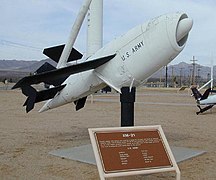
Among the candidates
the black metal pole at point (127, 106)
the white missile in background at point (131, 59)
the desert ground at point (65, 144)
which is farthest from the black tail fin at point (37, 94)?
the black metal pole at point (127, 106)

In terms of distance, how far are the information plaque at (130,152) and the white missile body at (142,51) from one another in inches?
90.3

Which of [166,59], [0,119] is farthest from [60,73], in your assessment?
[0,119]

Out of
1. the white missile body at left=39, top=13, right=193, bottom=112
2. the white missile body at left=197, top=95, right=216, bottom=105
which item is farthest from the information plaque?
the white missile body at left=197, top=95, right=216, bottom=105

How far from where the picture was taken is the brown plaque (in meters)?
4.55

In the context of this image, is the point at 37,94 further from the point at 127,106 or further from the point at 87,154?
the point at 127,106

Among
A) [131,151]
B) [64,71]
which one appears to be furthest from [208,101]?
[131,151]

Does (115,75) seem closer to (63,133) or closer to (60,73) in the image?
(60,73)

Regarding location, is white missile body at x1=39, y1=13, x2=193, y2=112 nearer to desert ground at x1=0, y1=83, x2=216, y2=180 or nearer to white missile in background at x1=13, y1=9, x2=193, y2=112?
white missile in background at x1=13, y1=9, x2=193, y2=112

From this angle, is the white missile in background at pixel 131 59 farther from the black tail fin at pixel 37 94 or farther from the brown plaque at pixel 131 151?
the brown plaque at pixel 131 151

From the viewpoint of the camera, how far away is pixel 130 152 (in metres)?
4.70

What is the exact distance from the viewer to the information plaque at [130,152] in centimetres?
451

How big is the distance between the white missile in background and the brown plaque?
2366mm

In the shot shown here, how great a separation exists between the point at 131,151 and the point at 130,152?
0.08ft

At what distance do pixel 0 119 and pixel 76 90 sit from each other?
6.88m
